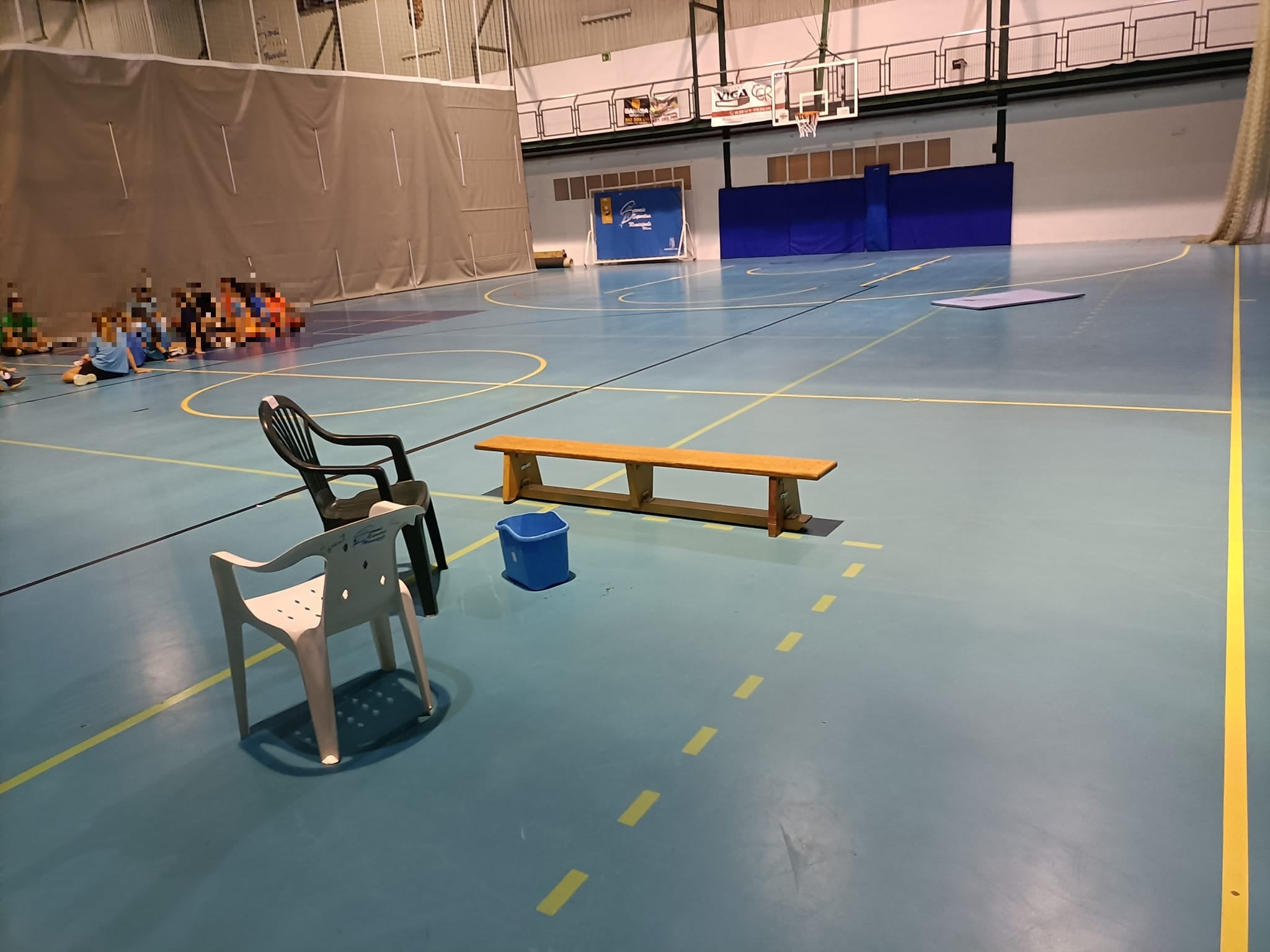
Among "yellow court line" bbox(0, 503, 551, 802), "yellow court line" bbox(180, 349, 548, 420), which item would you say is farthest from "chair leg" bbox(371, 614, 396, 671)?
"yellow court line" bbox(180, 349, 548, 420)

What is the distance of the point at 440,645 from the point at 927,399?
545cm

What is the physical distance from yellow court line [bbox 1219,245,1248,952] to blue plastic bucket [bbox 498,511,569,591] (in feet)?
9.69

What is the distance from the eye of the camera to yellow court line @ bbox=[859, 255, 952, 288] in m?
18.5

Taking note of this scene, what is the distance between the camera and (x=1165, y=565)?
4496 mm

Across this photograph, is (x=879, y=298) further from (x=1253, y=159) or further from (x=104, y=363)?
(x=104, y=363)

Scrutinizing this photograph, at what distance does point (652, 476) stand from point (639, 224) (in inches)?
1063

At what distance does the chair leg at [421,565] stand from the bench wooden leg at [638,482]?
1.67 metres

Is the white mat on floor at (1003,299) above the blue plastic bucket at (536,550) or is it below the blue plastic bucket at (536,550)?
above

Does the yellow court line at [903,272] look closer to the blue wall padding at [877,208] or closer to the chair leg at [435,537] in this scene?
the blue wall padding at [877,208]

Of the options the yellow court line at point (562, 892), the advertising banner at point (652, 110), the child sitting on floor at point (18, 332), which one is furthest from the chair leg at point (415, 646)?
the advertising banner at point (652, 110)

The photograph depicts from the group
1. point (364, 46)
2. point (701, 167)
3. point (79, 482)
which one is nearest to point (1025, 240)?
point (701, 167)

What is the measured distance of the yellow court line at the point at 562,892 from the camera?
2.59 m

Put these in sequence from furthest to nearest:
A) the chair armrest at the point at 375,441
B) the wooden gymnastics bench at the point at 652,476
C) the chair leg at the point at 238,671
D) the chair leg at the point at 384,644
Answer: the wooden gymnastics bench at the point at 652,476 < the chair armrest at the point at 375,441 < the chair leg at the point at 384,644 < the chair leg at the point at 238,671

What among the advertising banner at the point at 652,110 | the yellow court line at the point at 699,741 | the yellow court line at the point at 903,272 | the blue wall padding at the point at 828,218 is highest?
the advertising banner at the point at 652,110
